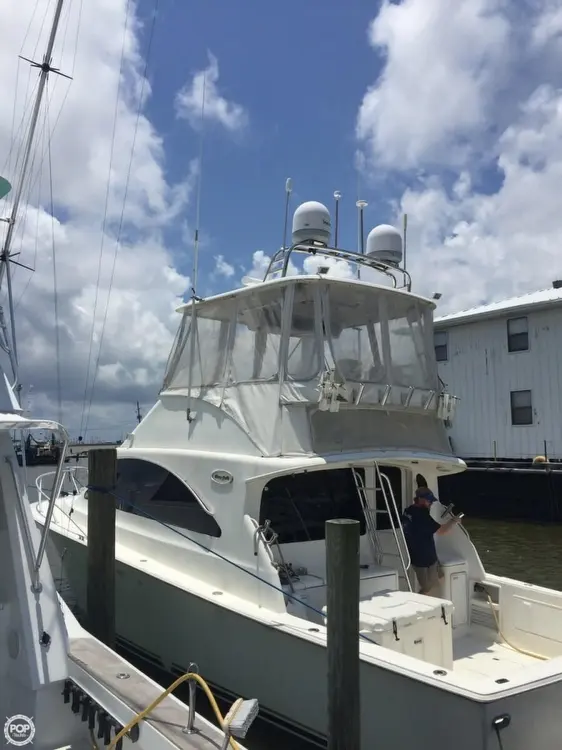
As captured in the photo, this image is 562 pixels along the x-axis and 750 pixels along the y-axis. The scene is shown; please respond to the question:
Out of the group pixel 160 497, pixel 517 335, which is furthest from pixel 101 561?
pixel 517 335

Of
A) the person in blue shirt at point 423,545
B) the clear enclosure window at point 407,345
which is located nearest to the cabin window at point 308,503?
the person in blue shirt at point 423,545

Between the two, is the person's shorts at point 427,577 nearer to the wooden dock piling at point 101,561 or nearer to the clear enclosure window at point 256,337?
the clear enclosure window at point 256,337

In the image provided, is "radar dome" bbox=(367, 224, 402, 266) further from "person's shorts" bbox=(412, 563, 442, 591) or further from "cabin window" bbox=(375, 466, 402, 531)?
"person's shorts" bbox=(412, 563, 442, 591)

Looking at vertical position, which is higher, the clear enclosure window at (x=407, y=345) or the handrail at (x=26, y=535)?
the clear enclosure window at (x=407, y=345)

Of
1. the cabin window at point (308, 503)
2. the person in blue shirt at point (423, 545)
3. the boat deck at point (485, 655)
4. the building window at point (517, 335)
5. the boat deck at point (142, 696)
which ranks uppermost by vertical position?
the building window at point (517, 335)

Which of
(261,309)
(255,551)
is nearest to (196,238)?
(261,309)

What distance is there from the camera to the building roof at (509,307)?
62.4ft

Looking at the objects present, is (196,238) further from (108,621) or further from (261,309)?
(108,621)

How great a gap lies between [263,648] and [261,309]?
3.25m

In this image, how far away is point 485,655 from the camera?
584 cm

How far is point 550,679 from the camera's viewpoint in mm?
4125

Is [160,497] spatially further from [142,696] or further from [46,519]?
[142,696]

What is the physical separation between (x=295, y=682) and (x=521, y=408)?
16440 millimetres

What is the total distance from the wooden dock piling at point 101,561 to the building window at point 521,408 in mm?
16109
